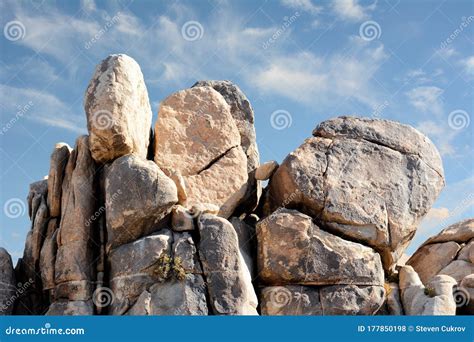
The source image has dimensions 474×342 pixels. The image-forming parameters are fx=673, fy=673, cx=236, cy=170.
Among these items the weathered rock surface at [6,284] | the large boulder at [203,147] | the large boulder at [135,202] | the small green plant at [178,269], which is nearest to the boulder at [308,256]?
the large boulder at [203,147]

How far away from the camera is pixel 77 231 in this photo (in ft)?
71.6

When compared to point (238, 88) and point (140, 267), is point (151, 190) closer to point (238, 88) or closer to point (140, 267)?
point (140, 267)

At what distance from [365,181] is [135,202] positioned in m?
9.18

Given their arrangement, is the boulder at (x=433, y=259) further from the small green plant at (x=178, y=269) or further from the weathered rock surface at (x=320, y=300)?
the small green plant at (x=178, y=269)

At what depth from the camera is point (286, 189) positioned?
82.7ft

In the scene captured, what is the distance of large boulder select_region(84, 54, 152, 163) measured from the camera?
72.1 feet

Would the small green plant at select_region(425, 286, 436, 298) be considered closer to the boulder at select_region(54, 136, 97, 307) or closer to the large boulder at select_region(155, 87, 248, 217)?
the large boulder at select_region(155, 87, 248, 217)

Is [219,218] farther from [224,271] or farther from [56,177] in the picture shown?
[56,177]

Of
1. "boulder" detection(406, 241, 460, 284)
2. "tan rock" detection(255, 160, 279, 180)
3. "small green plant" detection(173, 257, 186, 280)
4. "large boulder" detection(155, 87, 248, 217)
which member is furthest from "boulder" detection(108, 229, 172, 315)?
"boulder" detection(406, 241, 460, 284)

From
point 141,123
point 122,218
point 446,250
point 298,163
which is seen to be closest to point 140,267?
point 122,218

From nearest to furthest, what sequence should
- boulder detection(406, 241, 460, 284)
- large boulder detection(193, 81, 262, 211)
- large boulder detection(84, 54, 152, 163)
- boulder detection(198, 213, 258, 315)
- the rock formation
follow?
boulder detection(198, 213, 258, 315) → the rock formation → large boulder detection(84, 54, 152, 163) → large boulder detection(193, 81, 262, 211) → boulder detection(406, 241, 460, 284)

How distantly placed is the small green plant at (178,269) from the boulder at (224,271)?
66cm

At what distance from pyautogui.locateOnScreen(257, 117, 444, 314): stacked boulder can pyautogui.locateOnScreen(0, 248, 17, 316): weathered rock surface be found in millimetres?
8532

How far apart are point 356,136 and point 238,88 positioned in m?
5.56
